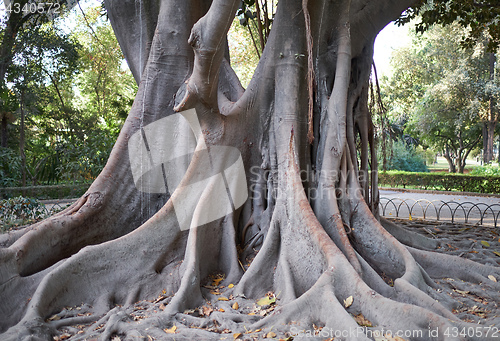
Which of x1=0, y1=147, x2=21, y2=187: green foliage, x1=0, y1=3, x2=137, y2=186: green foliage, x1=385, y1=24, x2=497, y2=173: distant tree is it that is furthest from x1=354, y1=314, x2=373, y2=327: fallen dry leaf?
x1=385, y1=24, x2=497, y2=173: distant tree

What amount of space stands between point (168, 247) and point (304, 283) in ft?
5.00

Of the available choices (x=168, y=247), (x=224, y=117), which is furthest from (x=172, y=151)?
(x=168, y=247)

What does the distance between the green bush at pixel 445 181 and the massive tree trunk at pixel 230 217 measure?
1032 centimetres

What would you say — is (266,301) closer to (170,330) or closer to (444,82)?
(170,330)

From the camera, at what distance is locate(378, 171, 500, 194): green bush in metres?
16.4

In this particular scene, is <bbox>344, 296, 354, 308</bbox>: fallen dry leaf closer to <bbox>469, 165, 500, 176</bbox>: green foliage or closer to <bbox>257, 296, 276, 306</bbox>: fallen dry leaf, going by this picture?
<bbox>257, 296, 276, 306</bbox>: fallen dry leaf

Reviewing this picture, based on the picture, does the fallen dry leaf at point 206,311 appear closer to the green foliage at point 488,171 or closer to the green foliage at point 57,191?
the green foliage at point 57,191

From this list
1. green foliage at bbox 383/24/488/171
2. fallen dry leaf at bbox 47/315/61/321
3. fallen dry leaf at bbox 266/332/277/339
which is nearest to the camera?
fallen dry leaf at bbox 266/332/277/339

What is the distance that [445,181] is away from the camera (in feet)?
60.2

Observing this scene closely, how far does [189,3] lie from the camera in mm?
5016

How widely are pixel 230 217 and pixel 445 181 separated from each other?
54.9 feet

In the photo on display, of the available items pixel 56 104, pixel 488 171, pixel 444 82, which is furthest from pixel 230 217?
pixel 444 82

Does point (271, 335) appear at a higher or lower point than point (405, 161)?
lower

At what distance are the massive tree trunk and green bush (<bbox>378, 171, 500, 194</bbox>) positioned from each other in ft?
33.9
